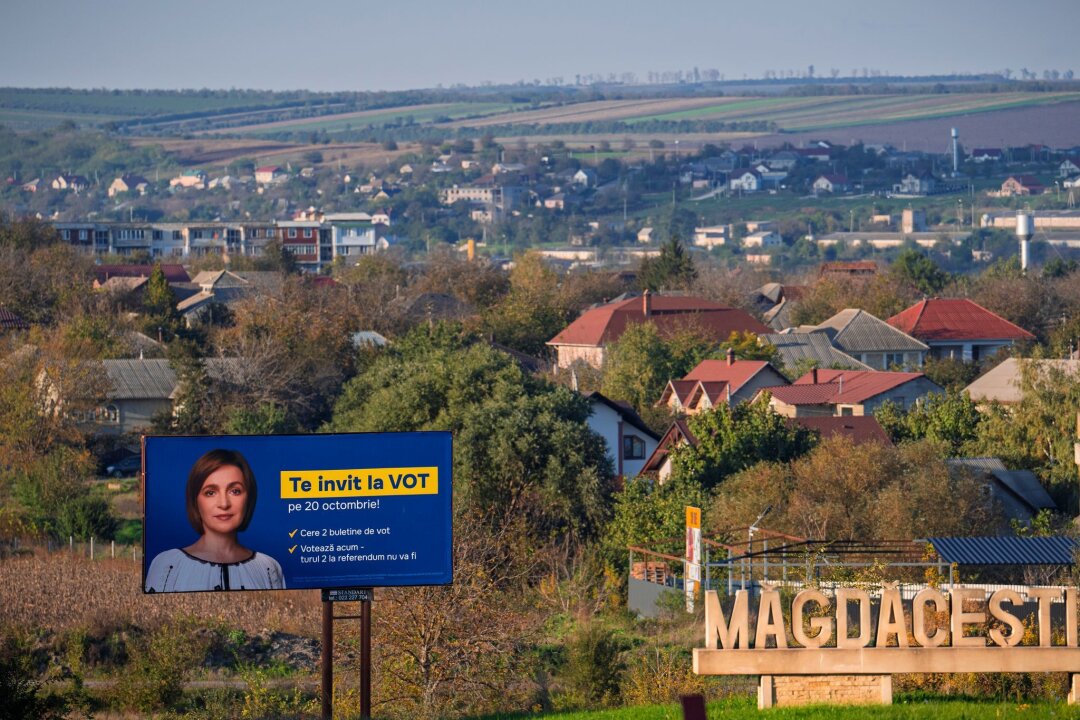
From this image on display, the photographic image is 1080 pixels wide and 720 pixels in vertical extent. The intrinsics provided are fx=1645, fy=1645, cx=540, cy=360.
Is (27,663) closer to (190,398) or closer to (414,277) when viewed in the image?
(190,398)

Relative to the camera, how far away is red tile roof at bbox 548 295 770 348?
6781cm

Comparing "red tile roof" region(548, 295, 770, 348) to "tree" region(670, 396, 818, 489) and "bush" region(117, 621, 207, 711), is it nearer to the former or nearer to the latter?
"tree" region(670, 396, 818, 489)

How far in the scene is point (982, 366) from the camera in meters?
65.2

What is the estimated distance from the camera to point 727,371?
53438 millimetres

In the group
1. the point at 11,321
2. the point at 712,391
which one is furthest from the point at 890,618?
the point at 11,321

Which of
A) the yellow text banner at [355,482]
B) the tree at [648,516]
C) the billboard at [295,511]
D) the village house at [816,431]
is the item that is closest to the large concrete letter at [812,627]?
the billboard at [295,511]

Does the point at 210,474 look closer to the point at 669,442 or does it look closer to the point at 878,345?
the point at 669,442

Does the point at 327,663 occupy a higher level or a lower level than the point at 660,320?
higher

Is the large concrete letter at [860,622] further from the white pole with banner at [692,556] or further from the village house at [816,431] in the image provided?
the village house at [816,431]

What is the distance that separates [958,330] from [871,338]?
5.33 metres

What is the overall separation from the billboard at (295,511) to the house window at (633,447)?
2757 centimetres

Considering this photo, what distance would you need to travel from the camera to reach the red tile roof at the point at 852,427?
40.1m

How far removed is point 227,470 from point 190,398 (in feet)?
111

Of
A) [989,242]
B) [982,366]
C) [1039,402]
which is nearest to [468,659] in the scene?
[1039,402]
